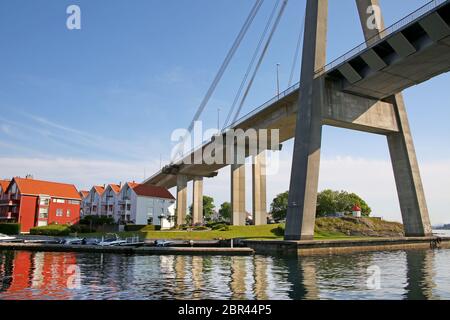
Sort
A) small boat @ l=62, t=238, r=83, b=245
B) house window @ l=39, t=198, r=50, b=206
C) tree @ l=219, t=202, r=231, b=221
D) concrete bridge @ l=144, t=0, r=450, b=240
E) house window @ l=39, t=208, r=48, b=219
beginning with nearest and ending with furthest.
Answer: concrete bridge @ l=144, t=0, r=450, b=240 < small boat @ l=62, t=238, r=83, b=245 < house window @ l=39, t=208, r=48, b=219 < house window @ l=39, t=198, r=50, b=206 < tree @ l=219, t=202, r=231, b=221

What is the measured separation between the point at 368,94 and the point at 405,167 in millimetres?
10463

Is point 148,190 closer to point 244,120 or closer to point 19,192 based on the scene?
point 19,192

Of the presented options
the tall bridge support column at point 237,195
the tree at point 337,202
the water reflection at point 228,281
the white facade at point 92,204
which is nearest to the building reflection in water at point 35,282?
the water reflection at point 228,281

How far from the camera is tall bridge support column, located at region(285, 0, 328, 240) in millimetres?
38969

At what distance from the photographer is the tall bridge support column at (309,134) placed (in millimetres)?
38969

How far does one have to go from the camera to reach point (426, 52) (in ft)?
117

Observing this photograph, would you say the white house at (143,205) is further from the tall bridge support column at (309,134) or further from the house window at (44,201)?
the tall bridge support column at (309,134)

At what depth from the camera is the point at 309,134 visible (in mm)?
39500

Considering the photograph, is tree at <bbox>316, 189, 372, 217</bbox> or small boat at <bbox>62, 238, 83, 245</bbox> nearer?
small boat at <bbox>62, 238, 83, 245</bbox>

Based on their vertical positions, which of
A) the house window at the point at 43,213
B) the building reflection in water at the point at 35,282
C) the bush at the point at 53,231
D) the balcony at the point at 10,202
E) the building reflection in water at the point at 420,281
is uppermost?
the balcony at the point at 10,202

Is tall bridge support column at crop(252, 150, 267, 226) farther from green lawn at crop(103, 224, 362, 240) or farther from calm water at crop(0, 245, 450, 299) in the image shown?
calm water at crop(0, 245, 450, 299)

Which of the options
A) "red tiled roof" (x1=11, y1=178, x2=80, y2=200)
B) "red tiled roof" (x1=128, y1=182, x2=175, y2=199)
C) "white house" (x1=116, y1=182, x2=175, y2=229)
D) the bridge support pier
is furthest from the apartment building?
the bridge support pier

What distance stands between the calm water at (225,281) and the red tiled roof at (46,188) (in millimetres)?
58805
